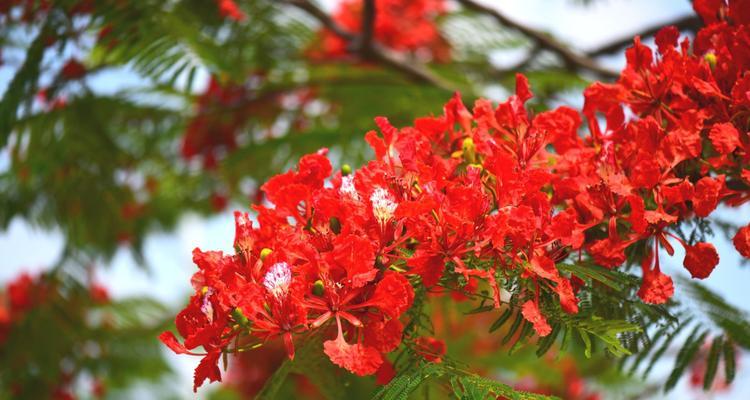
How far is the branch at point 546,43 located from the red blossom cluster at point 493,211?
3.63 feet

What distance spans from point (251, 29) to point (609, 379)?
2.27m

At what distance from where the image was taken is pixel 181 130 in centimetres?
304

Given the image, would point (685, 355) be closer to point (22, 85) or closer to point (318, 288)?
point (318, 288)

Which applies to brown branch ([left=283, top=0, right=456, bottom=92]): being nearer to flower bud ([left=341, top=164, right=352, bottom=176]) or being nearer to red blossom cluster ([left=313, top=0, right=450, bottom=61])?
red blossom cluster ([left=313, top=0, right=450, bottom=61])

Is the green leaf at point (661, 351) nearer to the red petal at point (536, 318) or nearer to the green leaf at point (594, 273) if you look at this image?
the green leaf at point (594, 273)

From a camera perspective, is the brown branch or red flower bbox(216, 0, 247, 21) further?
the brown branch

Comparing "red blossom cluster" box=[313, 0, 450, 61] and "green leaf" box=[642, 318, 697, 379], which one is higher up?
"green leaf" box=[642, 318, 697, 379]

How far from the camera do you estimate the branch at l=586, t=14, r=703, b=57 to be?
1834mm

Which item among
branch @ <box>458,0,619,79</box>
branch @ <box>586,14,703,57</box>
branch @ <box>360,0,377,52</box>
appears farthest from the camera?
branch @ <box>360,0,377,52</box>

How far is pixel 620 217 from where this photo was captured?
102cm

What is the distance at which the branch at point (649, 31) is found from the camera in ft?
6.02

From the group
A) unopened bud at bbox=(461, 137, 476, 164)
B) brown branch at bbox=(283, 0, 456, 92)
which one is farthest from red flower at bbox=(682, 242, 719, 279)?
brown branch at bbox=(283, 0, 456, 92)

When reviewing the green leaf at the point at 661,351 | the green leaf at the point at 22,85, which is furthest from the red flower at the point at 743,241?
the green leaf at the point at 22,85

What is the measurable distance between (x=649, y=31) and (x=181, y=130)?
182cm
